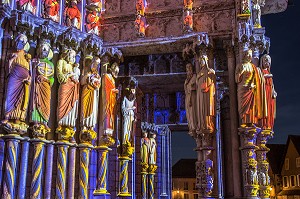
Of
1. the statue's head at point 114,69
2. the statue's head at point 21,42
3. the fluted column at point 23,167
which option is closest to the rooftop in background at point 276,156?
the statue's head at point 114,69

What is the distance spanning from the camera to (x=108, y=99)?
34.7 feet

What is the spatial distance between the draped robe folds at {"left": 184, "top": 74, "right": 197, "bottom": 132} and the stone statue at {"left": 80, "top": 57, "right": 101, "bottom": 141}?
225cm

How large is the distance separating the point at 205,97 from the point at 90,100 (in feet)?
9.15

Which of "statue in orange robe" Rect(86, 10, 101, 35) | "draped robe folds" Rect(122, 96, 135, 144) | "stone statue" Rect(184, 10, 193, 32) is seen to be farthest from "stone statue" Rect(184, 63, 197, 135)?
"statue in orange robe" Rect(86, 10, 101, 35)

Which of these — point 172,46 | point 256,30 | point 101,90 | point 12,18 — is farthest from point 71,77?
point 256,30

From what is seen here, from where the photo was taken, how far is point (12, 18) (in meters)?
9.08

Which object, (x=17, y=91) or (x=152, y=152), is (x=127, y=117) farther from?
(x=17, y=91)

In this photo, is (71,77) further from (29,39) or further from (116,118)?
(116,118)

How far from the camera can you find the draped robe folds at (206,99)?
9648 mm

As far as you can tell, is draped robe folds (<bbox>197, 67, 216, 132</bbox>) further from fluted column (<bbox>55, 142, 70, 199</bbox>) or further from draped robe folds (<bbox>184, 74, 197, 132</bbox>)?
fluted column (<bbox>55, 142, 70, 199</bbox>)

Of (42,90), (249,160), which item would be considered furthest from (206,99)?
(42,90)

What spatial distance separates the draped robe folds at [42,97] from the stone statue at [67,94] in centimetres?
32

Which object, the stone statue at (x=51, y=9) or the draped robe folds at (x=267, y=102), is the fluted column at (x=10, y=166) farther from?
the draped robe folds at (x=267, y=102)

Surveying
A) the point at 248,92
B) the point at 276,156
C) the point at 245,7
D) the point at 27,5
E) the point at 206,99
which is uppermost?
the point at 245,7
